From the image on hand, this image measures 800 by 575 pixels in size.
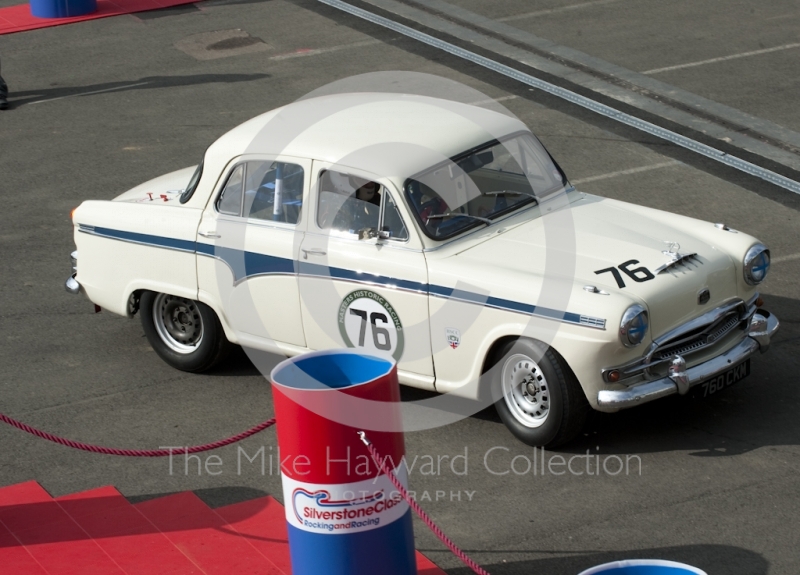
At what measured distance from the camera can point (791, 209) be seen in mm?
10633

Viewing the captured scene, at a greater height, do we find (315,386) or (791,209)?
(315,386)

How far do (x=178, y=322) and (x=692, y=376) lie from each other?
3796 mm

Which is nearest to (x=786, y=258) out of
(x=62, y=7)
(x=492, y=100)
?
(x=492, y=100)

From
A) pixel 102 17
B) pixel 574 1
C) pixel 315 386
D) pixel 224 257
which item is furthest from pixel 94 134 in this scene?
pixel 315 386

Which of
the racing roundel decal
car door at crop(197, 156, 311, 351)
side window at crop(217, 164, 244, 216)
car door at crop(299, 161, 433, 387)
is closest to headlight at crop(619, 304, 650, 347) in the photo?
car door at crop(299, 161, 433, 387)

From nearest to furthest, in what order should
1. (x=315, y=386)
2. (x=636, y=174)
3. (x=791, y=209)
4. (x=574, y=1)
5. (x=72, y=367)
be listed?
(x=315, y=386)
(x=72, y=367)
(x=791, y=209)
(x=636, y=174)
(x=574, y=1)

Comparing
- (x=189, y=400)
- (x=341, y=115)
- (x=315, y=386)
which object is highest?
(x=341, y=115)

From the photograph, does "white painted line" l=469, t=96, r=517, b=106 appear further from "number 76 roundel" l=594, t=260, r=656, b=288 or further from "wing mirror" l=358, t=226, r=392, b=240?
"number 76 roundel" l=594, t=260, r=656, b=288

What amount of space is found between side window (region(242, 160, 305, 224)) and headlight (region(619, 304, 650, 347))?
2.34 meters

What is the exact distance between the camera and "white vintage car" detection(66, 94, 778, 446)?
6.72 m

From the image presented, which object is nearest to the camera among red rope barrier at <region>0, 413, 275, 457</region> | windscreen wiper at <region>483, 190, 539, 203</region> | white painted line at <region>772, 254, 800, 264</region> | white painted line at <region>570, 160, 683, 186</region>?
red rope barrier at <region>0, 413, 275, 457</region>

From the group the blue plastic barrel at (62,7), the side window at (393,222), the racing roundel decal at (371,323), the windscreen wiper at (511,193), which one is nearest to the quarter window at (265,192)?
the side window at (393,222)

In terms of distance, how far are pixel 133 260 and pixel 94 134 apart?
593cm

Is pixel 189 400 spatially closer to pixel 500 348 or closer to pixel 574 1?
pixel 500 348
